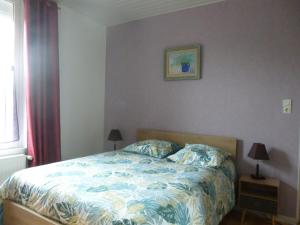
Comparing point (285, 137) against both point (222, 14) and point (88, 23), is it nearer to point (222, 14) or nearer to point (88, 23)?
point (222, 14)

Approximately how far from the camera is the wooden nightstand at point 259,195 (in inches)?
87.0

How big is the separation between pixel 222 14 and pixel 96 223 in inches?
103

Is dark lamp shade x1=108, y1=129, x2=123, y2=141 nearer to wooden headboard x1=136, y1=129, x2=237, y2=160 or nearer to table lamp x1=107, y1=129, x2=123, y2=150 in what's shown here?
table lamp x1=107, y1=129, x2=123, y2=150

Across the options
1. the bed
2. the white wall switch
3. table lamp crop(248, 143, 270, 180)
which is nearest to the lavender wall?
the white wall switch

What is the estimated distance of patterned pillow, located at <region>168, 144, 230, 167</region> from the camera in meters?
2.33

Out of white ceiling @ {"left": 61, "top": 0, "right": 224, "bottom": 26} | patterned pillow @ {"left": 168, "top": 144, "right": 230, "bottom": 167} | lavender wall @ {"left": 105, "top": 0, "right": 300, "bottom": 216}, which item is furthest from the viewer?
white ceiling @ {"left": 61, "top": 0, "right": 224, "bottom": 26}

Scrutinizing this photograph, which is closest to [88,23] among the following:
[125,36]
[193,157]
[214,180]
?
[125,36]

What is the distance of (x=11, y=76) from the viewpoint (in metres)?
2.60

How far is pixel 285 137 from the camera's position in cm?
244

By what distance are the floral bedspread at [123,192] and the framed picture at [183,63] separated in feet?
4.12

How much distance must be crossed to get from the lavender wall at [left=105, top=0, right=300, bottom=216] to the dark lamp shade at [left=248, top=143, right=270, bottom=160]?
0.20 meters

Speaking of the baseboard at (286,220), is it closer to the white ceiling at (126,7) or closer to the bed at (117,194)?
the bed at (117,194)

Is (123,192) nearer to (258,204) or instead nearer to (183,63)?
(258,204)

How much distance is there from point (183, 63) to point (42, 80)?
1761 mm
